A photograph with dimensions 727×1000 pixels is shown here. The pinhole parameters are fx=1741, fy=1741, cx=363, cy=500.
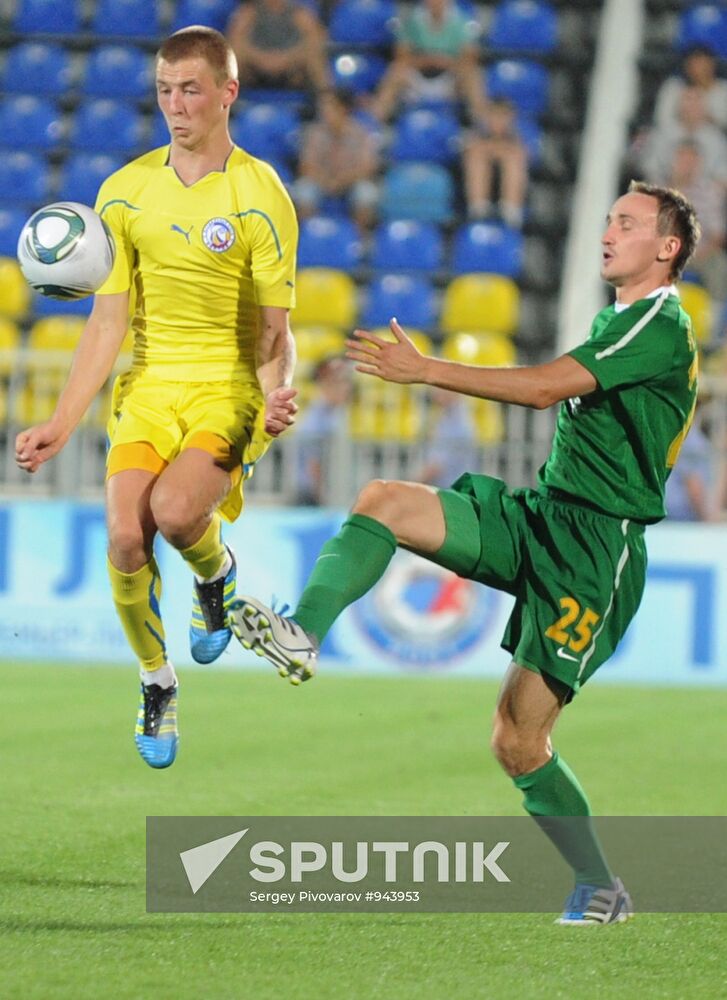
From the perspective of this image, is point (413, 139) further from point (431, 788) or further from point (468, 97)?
point (431, 788)

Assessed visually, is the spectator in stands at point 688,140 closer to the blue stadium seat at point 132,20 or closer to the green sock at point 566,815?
the blue stadium seat at point 132,20

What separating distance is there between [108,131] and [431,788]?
388 inches

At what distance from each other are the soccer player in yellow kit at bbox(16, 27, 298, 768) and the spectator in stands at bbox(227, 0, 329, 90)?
1030 centimetres

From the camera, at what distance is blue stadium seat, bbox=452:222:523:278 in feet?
48.6

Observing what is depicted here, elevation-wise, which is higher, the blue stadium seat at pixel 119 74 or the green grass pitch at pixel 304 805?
the blue stadium seat at pixel 119 74

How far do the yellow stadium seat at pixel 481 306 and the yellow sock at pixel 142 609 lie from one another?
28.1 feet

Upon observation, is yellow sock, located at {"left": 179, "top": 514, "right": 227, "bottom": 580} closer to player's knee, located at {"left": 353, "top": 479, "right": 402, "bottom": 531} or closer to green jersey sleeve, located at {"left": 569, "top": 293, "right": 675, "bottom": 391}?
player's knee, located at {"left": 353, "top": 479, "right": 402, "bottom": 531}

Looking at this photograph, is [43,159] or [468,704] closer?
[468,704]

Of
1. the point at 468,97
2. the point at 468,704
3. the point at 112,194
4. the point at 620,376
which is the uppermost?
the point at 468,97

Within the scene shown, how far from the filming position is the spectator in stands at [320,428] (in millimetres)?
11945

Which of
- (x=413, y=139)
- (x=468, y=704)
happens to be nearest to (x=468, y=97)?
(x=413, y=139)

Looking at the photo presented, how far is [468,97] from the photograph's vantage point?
15602 mm

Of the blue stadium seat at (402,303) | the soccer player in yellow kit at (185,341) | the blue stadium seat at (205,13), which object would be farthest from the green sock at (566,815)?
the blue stadium seat at (205,13)

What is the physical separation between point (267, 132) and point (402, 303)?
2.41m
